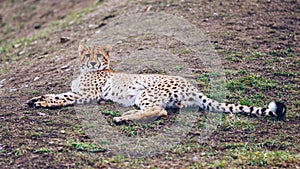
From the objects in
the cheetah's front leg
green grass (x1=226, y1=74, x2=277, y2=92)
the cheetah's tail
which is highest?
green grass (x1=226, y1=74, x2=277, y2=92)

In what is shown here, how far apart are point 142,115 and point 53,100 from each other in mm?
1279

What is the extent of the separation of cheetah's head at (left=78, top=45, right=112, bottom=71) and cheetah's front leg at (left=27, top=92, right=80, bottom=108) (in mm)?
644

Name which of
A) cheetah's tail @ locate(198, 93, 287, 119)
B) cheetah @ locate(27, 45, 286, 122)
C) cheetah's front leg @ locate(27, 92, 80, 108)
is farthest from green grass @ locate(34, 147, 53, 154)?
cheetah's tail @ locate(198, 93, 287, 119)

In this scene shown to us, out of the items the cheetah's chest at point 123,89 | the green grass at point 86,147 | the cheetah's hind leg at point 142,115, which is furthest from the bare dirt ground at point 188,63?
the cheetah's chest at point 123,89

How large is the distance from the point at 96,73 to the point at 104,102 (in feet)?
1.89

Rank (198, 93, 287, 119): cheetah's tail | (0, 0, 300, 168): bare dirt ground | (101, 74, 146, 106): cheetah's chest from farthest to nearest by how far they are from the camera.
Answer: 1. (101, 74, 146, 106): cheetah's chest
2. (198, 93, 287, 119): cheetah's tail
3. (0, 0, 300, 168): bare dirt ground

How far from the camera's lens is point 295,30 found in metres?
8.54

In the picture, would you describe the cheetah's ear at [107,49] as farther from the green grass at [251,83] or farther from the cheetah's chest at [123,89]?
the green grass at [251,83]

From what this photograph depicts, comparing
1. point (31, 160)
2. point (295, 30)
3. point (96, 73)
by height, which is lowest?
point (31, 160)

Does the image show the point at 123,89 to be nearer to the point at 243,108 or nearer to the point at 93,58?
the point at 93,58

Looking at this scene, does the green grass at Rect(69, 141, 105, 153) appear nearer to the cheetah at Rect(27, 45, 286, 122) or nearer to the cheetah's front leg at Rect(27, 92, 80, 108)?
the cheetah at Rect(27, 45, 286, 122)

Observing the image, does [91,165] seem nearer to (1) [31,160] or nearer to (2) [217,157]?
(1) [31,160]

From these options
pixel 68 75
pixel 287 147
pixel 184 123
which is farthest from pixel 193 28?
pixel 287 147

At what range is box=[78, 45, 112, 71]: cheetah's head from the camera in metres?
7.03
